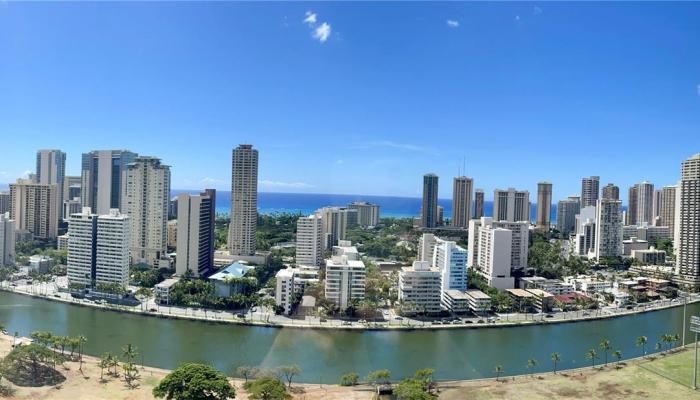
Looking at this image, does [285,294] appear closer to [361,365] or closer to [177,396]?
[361,365]

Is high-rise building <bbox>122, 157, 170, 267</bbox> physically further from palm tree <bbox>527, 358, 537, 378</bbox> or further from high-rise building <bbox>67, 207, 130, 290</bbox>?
palm tree <bbox>527, 358, 537, 378</bbox>

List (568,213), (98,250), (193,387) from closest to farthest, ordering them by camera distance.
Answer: (193,387)
(98,250)
(568,213)

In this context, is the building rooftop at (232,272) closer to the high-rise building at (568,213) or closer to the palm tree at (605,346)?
the palm tree at (605,346)

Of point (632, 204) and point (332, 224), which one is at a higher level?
point (632, 204)

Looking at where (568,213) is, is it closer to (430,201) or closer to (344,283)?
(430,201)

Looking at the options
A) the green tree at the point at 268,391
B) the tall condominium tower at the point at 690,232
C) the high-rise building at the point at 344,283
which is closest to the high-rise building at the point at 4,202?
the high-rise building at the point at 344,283

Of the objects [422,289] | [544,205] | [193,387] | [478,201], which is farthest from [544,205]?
[193,387]
